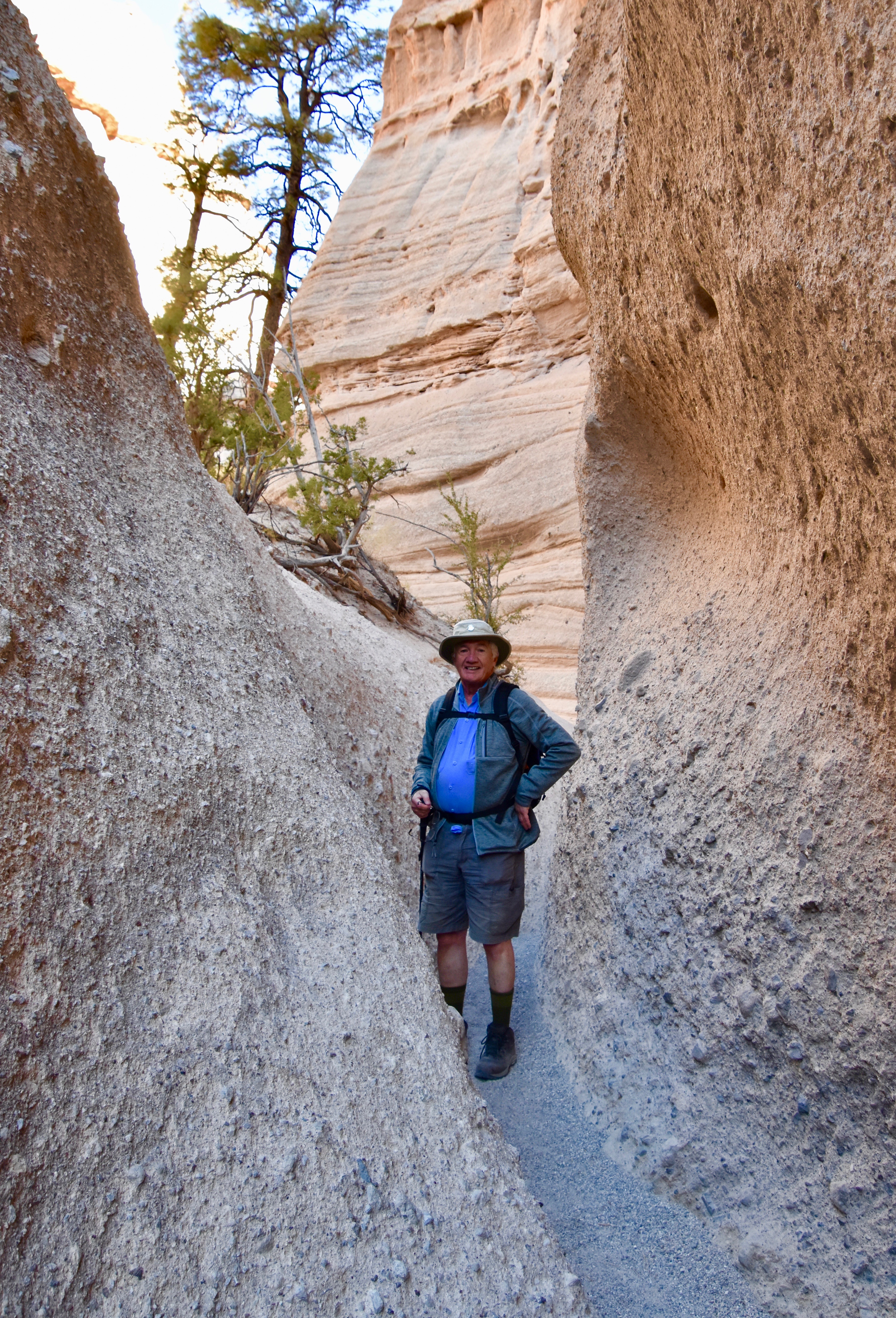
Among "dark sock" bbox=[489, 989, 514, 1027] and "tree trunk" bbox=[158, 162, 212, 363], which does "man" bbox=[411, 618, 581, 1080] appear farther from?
"tree trunk" bbox=[158, 162, 212, 363]

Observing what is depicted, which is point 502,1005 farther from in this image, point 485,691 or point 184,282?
point 184,282

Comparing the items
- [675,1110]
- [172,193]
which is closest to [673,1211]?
[675,1110]

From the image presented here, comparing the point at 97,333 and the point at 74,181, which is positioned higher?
the point at 74,181

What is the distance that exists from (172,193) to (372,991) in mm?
12980

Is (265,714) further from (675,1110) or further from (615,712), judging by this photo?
(675,1110)

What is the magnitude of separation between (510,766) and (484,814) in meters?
0.18

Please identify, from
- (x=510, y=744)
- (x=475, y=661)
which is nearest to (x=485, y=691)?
(x=475, y=661)

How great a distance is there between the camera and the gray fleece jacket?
2867 mm

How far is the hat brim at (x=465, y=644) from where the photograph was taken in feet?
9.94

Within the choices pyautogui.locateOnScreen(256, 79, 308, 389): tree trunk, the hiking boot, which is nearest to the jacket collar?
the hiking boot

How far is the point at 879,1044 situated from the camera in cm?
199

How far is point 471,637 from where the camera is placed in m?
3.02

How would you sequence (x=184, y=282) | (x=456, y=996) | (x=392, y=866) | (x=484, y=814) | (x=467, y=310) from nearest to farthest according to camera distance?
(x=484, y=814)
(x=456, y=996)
(x=392, y=866)
(x=184, y=282)
(x=467, y=310)

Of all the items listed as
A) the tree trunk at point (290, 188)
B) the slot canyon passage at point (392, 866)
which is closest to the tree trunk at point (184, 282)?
the tree trunk at point (290, 188)
